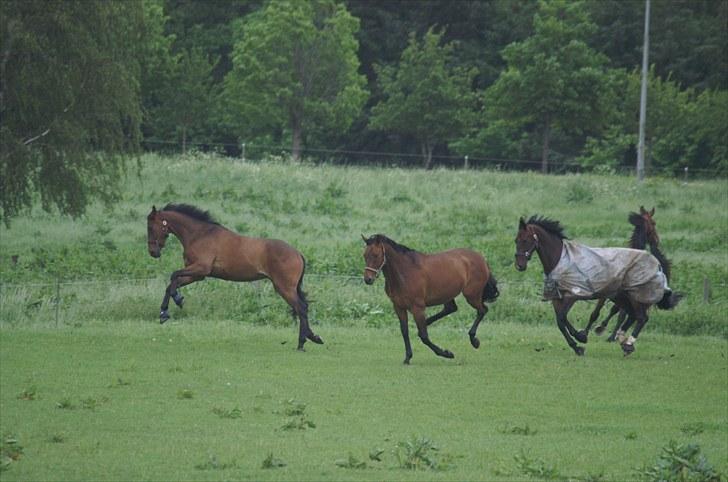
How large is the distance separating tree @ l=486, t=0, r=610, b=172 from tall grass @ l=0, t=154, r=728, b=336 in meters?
9.10

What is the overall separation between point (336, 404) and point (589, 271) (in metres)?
6.49

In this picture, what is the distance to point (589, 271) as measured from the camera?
70.3 feet

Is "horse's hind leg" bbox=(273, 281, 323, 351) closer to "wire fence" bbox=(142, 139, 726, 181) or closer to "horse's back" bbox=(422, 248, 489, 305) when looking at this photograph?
"horse's back" bbox=(422, 248, 489, 305)

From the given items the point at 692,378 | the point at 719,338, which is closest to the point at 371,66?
the point at 719,338

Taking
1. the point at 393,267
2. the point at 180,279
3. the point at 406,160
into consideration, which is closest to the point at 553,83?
the point at 406,160

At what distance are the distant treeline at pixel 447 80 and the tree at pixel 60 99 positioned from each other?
1133cm

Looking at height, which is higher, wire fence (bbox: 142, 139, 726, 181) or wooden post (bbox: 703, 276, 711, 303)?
wire fence (bbox: 142, 139, 726, 181)

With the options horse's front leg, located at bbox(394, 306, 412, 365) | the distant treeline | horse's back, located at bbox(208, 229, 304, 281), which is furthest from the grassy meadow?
the distant treeline

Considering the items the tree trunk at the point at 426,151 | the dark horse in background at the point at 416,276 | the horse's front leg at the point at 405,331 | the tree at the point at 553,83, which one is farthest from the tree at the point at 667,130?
the horse's front leg at the point at 405,331

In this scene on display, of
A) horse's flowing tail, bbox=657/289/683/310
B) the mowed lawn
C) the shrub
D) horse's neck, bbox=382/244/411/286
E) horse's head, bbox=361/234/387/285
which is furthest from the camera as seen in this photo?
horse's flowing tail, bbox=657/289/683/310

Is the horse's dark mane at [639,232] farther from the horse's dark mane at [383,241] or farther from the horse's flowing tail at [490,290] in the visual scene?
the horse's dark mane at [383,241]

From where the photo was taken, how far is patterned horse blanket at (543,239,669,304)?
70.4 feet

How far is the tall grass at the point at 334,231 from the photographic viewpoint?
1053 inches

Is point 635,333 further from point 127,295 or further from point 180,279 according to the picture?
point 127,295
